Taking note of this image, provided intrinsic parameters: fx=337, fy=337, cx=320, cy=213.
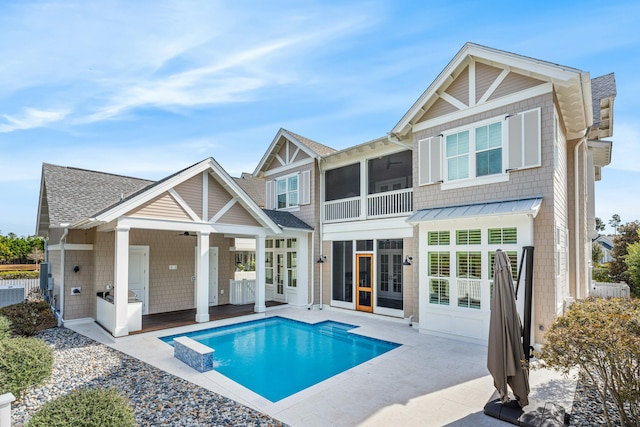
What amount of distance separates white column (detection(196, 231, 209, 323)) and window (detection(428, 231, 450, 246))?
23.8ft

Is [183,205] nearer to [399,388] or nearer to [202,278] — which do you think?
[202,278]

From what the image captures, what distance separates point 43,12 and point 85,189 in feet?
21.3

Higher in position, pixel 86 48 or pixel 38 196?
pixel 86 48

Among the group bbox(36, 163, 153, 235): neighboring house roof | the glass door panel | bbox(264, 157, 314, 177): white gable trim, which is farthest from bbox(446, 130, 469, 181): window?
bbox(36, 163, 153, 235): neighboring house roof

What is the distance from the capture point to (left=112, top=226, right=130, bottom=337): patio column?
30.9 feet

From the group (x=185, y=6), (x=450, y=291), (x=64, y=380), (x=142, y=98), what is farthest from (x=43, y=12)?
(x=450, y=291)

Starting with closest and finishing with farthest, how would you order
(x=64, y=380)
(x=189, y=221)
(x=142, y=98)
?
(x=64, y=380)
(x=189, y=221)
(x=142, y=98)

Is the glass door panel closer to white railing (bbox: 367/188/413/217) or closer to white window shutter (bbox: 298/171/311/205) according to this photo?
white railing (bbox: 367/188/413/217)

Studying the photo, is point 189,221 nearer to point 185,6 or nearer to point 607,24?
point 185,6

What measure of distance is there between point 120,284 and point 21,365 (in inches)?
172

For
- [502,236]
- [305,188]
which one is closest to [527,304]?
[502,236]

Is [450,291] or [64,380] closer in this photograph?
[64,380]

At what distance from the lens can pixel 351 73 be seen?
12.2 meters

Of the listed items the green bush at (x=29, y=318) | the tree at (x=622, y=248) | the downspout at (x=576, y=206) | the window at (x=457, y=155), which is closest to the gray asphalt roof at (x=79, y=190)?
the green bush at (x=29, y=318)
